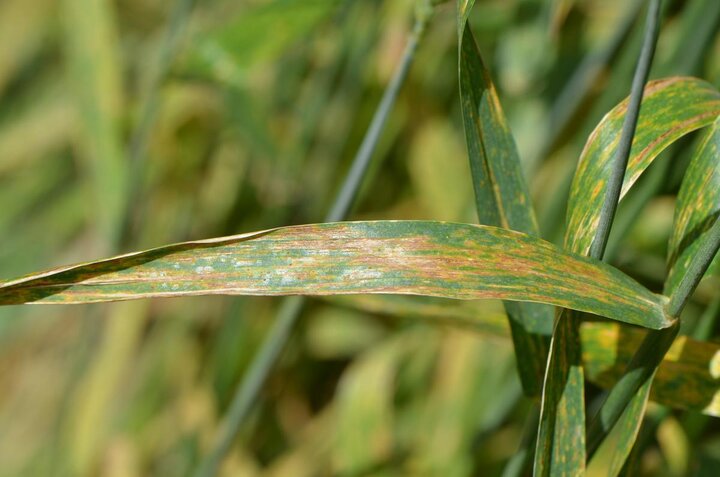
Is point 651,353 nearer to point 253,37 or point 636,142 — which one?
point 636,142

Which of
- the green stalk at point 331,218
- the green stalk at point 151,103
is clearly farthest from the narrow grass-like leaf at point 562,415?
the green stalk at point 151,103

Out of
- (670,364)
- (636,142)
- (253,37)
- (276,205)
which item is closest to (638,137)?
(636,142)

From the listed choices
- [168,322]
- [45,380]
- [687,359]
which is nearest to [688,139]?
[687,359]

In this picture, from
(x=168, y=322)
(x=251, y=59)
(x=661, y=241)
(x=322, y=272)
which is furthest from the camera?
(x=168, y=322)

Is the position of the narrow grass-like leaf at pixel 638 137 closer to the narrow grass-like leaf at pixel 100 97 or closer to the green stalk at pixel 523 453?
the green stalk at pixel 523 453

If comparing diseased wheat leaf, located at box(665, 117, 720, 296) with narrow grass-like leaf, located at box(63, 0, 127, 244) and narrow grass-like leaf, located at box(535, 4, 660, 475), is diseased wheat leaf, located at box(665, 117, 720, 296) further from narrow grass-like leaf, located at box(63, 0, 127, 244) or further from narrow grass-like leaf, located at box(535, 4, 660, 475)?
narrow grass-like leaf, located at box(63, 0, 127, 244)

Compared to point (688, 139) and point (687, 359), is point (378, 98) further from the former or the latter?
point (687, 359)
